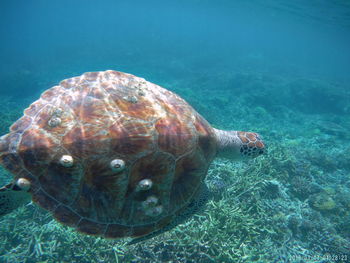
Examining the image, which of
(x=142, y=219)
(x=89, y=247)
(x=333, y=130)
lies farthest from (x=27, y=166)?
(x=333, y=130)

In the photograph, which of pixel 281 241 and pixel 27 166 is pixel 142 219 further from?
pixel 281 241

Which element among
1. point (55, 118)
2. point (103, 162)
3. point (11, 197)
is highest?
point (55, 118)

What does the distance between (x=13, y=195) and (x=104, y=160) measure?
1.19 meters

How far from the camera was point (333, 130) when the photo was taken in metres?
12.9

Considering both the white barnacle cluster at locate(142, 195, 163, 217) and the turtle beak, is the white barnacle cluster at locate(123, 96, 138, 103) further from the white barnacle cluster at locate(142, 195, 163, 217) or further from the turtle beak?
the turtle beak

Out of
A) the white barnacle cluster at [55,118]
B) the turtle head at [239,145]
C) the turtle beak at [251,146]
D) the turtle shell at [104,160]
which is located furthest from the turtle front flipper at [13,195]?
the turtle beak at [251,146]

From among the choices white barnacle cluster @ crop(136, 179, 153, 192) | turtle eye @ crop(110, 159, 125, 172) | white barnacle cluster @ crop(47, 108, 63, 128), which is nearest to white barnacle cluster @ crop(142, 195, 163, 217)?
white barnacle cluster @ crop(136, 179, 153, 192)

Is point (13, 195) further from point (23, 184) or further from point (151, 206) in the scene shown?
point (151, 206)

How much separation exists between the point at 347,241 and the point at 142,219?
5.63 metres

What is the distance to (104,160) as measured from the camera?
7.01 ft

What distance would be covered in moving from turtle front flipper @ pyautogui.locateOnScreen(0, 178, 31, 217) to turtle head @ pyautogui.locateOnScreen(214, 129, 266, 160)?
2.93m

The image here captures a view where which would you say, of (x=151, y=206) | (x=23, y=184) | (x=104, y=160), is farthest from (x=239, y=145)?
(x=23, y=184)
